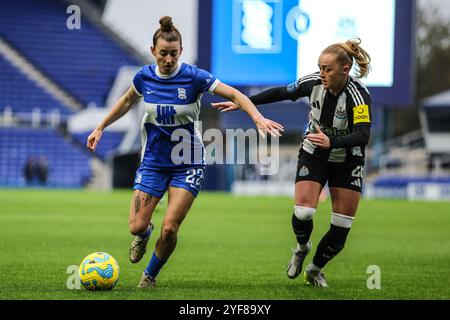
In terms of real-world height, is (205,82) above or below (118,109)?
above

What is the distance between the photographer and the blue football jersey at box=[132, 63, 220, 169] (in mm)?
8188

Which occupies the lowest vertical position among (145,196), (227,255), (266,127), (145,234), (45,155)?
(227,255)

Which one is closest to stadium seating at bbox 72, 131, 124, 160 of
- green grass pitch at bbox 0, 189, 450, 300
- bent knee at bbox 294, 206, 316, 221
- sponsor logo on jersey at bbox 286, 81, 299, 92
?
green grass pitch at bbox 0, 189, 450, 300

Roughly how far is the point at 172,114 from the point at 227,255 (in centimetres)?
438

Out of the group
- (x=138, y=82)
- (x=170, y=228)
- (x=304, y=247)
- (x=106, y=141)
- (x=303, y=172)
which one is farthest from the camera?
(x=106, y=141)

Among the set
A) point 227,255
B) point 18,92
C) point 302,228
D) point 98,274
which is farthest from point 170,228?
point 18,92

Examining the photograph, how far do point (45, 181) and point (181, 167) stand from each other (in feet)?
123

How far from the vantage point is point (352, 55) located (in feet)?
27.1

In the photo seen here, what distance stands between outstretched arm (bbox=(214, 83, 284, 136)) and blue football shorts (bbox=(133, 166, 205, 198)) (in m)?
0.76

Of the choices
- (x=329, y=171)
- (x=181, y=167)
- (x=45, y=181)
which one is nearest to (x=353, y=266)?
(x=329, y=171)

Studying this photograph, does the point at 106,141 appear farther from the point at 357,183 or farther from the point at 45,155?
the point at 357,183

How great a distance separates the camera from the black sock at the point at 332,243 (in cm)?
864

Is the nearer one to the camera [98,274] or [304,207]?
[98,274]

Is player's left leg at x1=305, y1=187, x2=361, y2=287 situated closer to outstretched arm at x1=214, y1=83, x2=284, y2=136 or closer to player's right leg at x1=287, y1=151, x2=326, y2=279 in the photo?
player's right leg at x1=287, y1=151, x2=326, y2=279
